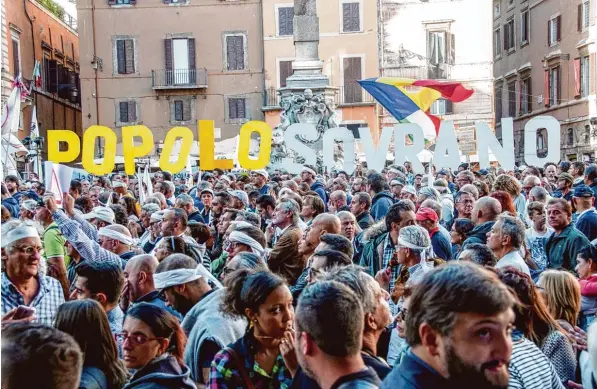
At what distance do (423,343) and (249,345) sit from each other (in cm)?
133

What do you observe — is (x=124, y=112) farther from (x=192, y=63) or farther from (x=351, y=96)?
(x=351, y=96)

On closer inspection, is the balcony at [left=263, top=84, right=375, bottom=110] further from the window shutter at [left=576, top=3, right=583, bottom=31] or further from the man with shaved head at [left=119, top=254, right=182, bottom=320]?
the man with shaved head at [left=119, top=254, right=182, bottom=320]

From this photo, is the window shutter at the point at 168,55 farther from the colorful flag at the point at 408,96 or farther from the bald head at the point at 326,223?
the bald head at the point at 326,223

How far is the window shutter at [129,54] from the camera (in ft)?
129

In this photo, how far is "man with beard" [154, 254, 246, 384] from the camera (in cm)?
421

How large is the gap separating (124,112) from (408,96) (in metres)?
23.8

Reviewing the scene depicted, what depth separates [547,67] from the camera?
37344mm

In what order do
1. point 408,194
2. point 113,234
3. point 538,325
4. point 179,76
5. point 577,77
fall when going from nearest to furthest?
point 538,325
point 113,234
point 408,194
point 577,77
point 179,76

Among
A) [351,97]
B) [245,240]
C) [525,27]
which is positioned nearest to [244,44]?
[351,97]

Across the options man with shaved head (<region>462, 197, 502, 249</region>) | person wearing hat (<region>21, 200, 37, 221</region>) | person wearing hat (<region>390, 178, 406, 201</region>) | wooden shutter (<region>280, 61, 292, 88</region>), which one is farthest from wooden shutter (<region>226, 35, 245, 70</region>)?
man with shaved head (<region>462, 197, 502, 249</region>)

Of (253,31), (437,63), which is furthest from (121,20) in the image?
(437,63)

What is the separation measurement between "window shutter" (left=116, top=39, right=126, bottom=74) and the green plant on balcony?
3.40 metres

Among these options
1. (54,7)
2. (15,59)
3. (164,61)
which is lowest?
(15,59)

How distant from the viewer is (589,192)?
8500 millimetres
